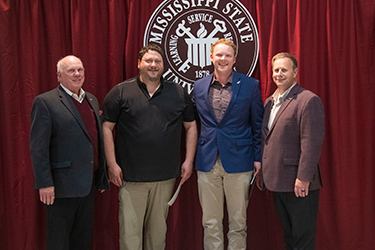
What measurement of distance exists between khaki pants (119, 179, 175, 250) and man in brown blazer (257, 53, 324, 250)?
0.86 metres

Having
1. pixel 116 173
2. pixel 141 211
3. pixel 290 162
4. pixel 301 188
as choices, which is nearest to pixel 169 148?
pixel 116 173

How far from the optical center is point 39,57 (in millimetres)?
2934

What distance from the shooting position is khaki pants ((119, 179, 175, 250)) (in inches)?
103

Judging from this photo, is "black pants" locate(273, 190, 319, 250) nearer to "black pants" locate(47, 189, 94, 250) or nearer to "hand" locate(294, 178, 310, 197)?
"hand" locate(294, 178, 310, 197)

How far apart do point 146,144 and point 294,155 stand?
1.11 metres

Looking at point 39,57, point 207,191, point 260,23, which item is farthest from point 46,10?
point 207,191

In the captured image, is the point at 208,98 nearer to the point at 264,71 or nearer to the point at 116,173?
the point at 264,71

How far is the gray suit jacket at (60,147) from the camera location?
6.97 feet

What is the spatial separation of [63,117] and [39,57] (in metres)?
1.04

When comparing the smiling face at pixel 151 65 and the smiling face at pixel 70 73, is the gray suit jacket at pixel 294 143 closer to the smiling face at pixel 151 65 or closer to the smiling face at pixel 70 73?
the smiling face at pixel 151 65

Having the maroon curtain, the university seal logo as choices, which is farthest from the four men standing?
the maroon curtain

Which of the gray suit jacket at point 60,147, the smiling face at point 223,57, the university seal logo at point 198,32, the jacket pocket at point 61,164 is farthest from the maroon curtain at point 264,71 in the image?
the jacket pocket at point 61,164

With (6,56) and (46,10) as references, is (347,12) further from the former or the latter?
(6,56)

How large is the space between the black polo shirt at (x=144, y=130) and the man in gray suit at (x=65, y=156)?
0.85ft
